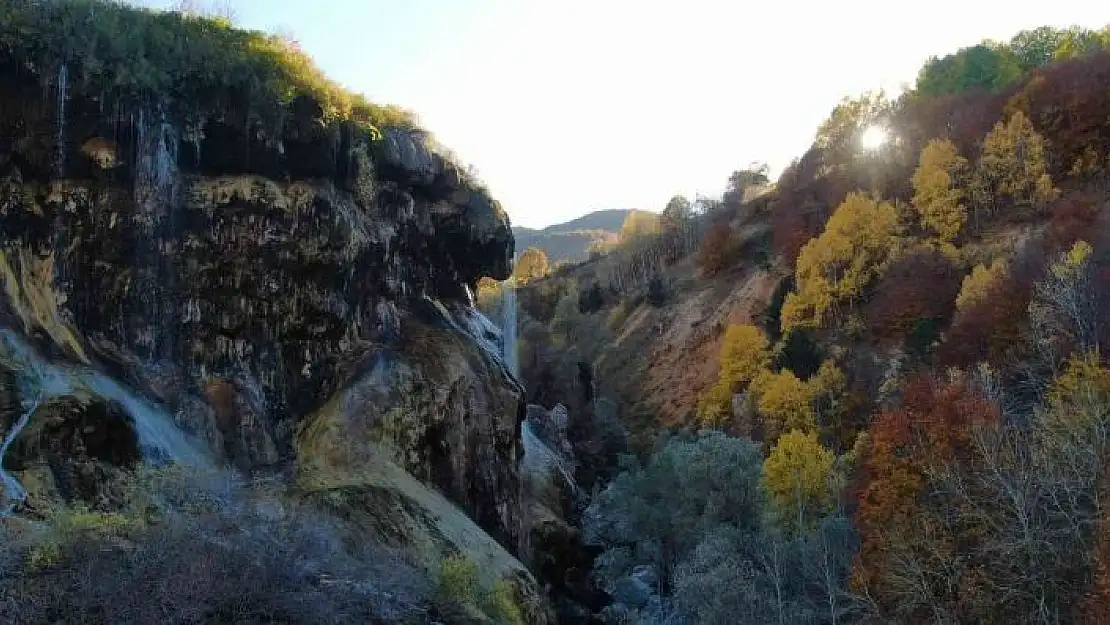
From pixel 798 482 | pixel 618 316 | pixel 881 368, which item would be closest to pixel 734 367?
pixel 881 368

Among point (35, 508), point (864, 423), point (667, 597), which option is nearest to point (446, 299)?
point (667, 597)

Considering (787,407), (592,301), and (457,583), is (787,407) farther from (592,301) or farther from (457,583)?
(592,301)

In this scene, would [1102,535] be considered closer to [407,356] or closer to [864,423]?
[407,356]

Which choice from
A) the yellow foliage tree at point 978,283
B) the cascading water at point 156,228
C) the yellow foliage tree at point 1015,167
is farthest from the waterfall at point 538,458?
the yellow foliage tree at point 1015,167

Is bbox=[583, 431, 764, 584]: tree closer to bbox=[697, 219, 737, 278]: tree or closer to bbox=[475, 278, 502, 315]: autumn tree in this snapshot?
bbox=[697, 219, 737, 278]: tree

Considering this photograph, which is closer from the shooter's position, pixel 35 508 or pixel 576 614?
pixel 35 508

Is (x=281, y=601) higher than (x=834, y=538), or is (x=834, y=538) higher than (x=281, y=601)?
(x=281, y=601)
